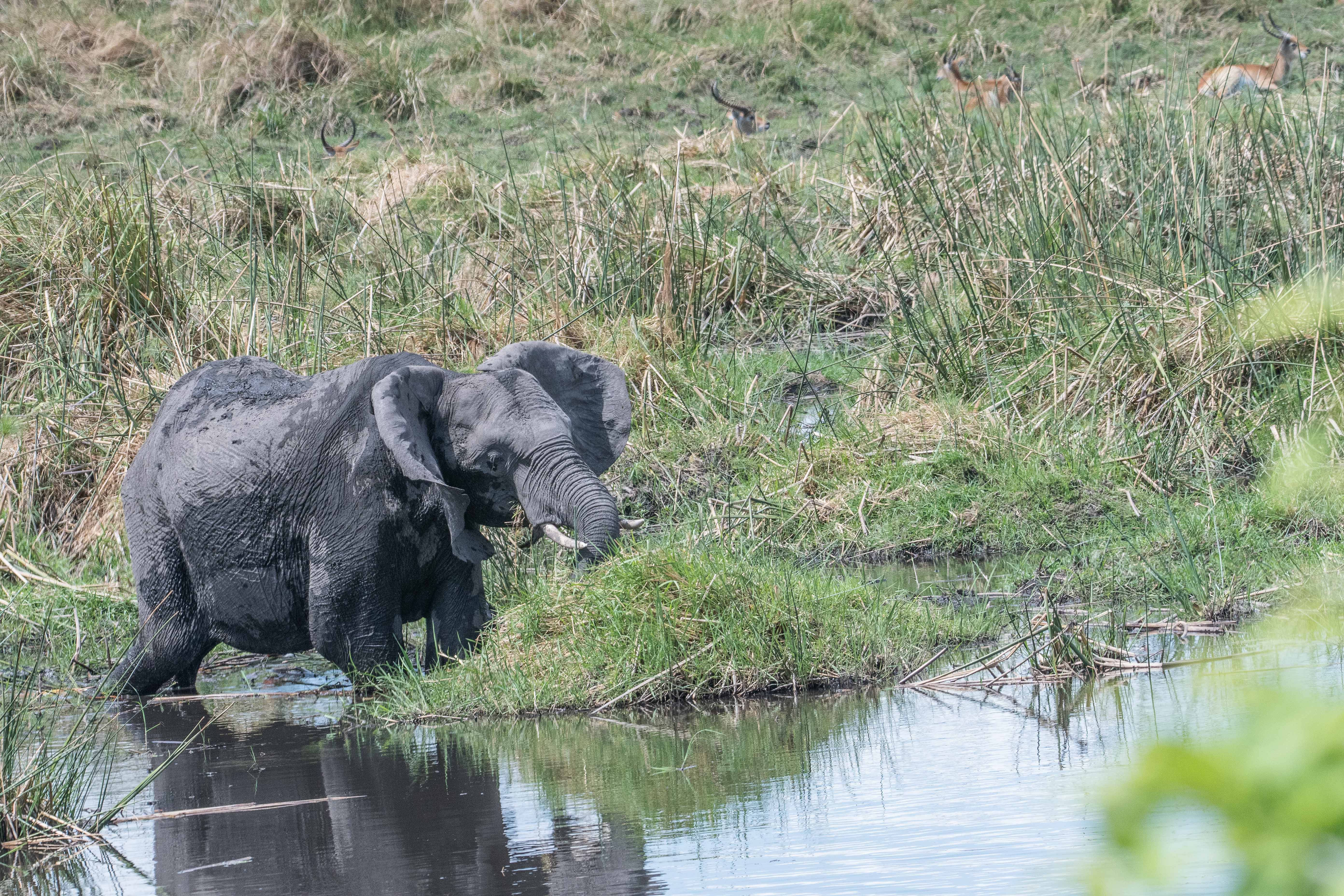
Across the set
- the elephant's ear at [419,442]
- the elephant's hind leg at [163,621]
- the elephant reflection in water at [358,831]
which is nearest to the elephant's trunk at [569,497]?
the elephant's ear at [419,442]

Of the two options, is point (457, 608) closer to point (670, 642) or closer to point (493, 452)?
point (493, 452)

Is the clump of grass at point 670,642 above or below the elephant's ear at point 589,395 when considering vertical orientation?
below

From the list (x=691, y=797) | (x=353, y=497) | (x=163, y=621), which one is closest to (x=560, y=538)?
(x=353, y=497)

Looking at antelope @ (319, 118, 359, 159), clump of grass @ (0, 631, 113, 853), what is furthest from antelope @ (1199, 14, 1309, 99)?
clump of grass @ (0, 631, 113, 853)

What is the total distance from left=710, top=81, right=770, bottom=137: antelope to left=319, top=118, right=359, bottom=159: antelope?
150 inches

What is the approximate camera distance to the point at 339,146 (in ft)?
57.2

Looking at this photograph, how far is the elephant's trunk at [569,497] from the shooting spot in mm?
5902

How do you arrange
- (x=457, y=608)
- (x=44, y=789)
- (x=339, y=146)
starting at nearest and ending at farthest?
1. (x=44, y=789)
2. (x=457, y=608)
3. (x=339, y=146)

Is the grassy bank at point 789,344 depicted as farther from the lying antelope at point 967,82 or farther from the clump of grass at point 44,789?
the lying antelope at point 967,82

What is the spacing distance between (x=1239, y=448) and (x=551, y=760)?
14.7ft

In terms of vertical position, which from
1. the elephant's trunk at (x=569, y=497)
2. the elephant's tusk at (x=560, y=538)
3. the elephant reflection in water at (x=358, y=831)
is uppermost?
the elephant's trunk at (x=569, y=497)

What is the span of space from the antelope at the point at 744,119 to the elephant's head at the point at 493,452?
1057 centimetres

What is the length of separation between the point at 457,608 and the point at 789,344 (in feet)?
16.6

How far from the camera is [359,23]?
21.7 metres
